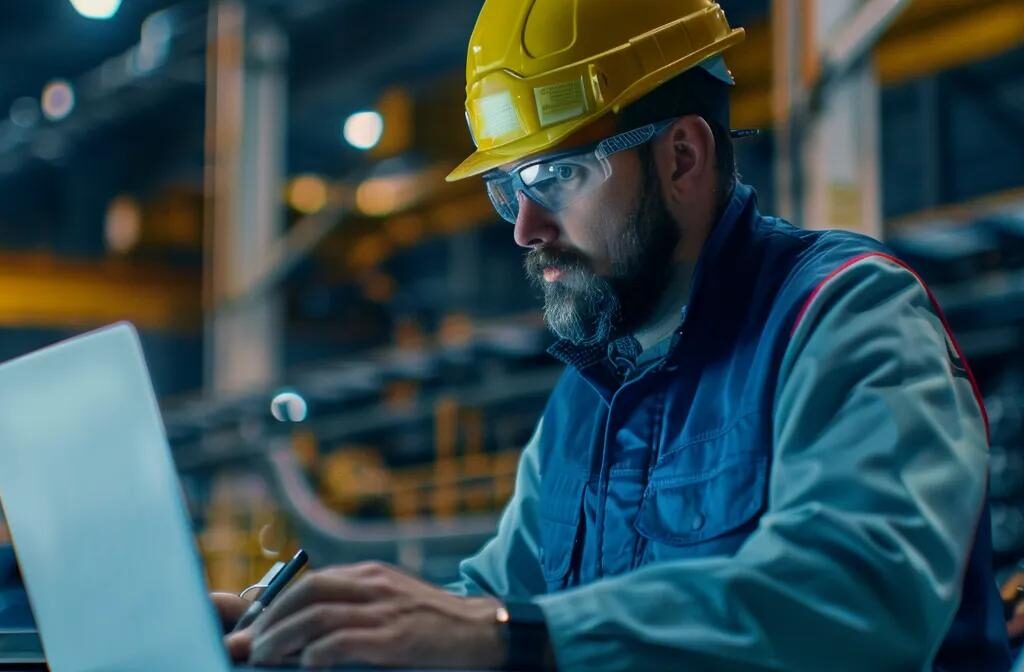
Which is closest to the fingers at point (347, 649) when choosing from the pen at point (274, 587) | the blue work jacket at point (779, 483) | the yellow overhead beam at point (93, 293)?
the blue work jacket at point (779, 483)

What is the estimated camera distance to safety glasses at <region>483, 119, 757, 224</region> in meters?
1.48

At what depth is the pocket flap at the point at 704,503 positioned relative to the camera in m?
1.23

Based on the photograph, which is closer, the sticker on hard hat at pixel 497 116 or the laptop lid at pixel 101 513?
the laptop lid at pixel 101 513

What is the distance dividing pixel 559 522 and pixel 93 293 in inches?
396

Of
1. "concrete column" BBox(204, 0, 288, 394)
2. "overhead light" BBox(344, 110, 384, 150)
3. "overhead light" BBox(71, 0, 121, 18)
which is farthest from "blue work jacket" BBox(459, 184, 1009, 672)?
"overhead light" BBox(344, 110, 384, 150)

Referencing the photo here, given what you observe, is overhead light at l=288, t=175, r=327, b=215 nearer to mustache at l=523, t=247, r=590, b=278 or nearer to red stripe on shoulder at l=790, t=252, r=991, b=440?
mustache at l=523, t=247, r=590, b=278

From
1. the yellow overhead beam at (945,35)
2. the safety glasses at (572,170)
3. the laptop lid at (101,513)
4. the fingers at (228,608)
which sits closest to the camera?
the laptop lid at (101,513)

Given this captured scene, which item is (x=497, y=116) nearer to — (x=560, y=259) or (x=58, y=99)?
(x=560, y=259)

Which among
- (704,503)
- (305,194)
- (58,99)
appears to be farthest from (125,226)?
(704,503)

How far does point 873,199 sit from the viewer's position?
13.6 ft

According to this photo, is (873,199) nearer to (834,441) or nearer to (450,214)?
(834,441)

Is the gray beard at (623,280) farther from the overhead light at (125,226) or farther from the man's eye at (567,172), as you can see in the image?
the overhead light at (125,226)

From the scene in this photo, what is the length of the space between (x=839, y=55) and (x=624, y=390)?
2.93 metres

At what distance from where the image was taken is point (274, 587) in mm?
1331
